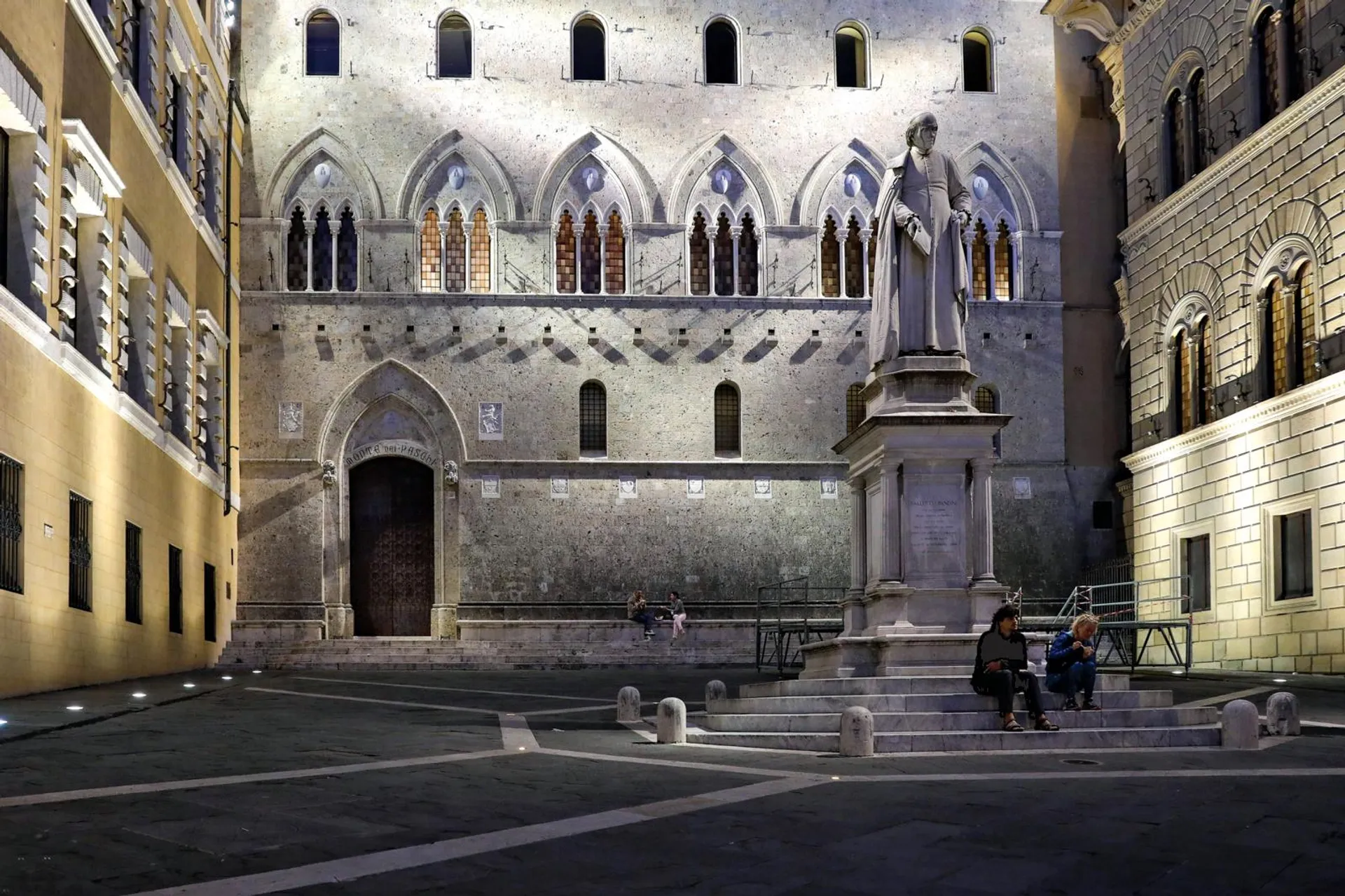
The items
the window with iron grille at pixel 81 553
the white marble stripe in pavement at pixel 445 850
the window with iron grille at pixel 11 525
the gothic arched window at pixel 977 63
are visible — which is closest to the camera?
the white marble stripe in pavement at pixel 445 850

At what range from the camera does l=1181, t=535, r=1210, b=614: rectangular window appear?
28203 millimetres

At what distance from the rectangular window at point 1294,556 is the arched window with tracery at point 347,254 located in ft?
67.6

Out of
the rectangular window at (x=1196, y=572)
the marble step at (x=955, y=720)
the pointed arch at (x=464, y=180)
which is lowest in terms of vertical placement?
the marble step at (x=955, y=720)

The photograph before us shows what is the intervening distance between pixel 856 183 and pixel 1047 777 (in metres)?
27.2

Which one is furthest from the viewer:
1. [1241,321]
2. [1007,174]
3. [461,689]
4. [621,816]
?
[1007,174]

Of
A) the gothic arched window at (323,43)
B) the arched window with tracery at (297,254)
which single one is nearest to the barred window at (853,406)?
the arched window with tracery at (297,254)

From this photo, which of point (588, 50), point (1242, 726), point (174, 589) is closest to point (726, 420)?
point (588, 50)

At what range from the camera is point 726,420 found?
119ft

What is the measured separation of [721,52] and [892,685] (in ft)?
84.3

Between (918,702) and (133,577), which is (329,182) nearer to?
(133,577)

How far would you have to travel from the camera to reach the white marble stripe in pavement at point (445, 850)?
23.1 ft

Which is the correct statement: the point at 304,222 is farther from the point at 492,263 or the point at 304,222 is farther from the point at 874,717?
the point at 874,717

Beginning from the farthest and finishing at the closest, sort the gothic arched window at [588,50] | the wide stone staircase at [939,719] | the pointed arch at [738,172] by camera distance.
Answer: the gothic arched window at [588,50] → the pointed arch at [738,172] → the wide stone staircase at [939,719]

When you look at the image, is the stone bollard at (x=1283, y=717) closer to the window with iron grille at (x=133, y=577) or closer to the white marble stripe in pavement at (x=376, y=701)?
the white marble stripe in pavement at (x=376, y=701)
